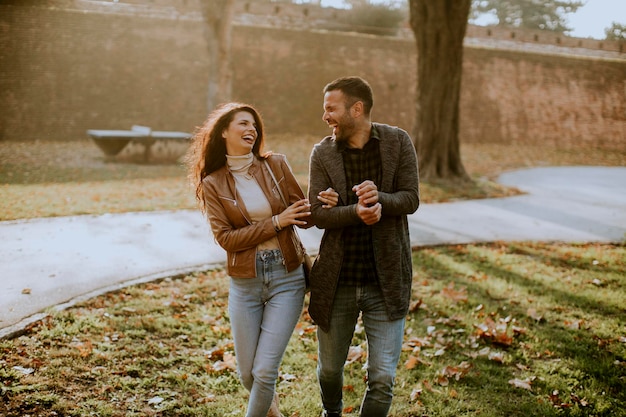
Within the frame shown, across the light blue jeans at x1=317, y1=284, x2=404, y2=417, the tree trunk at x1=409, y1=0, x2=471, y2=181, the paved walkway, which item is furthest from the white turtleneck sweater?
the tree trunk at x1=409, y1=0, x2=471, y2=181

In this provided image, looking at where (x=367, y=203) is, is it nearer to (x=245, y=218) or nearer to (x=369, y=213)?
(x=369, y=213)

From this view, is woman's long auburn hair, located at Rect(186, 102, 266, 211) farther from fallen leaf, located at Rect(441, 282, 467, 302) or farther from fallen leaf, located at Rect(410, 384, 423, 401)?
fallen leaf, located at Rect(441, 282, 467, 302)

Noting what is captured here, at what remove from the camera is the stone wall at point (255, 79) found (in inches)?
731

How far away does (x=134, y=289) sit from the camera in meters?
5.76

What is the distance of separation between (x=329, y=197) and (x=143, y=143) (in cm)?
1268

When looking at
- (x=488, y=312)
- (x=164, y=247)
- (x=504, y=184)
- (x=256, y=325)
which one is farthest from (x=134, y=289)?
(x=504, y=184)

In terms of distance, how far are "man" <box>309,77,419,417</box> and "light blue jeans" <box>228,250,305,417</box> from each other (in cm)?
16

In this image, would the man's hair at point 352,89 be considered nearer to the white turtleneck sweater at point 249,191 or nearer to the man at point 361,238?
the man at point 361,238

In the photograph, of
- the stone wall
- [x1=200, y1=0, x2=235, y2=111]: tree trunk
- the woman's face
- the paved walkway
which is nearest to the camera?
the woman's face

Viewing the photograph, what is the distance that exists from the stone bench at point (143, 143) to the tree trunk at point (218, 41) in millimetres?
2259

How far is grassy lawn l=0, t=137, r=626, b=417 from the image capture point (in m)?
3.76

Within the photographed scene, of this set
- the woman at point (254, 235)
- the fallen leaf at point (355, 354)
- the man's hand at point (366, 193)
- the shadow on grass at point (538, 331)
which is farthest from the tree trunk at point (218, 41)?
the man's hand at point (366, 193)

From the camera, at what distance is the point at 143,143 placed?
48.4 feet

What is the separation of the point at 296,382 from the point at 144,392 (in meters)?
1.04
